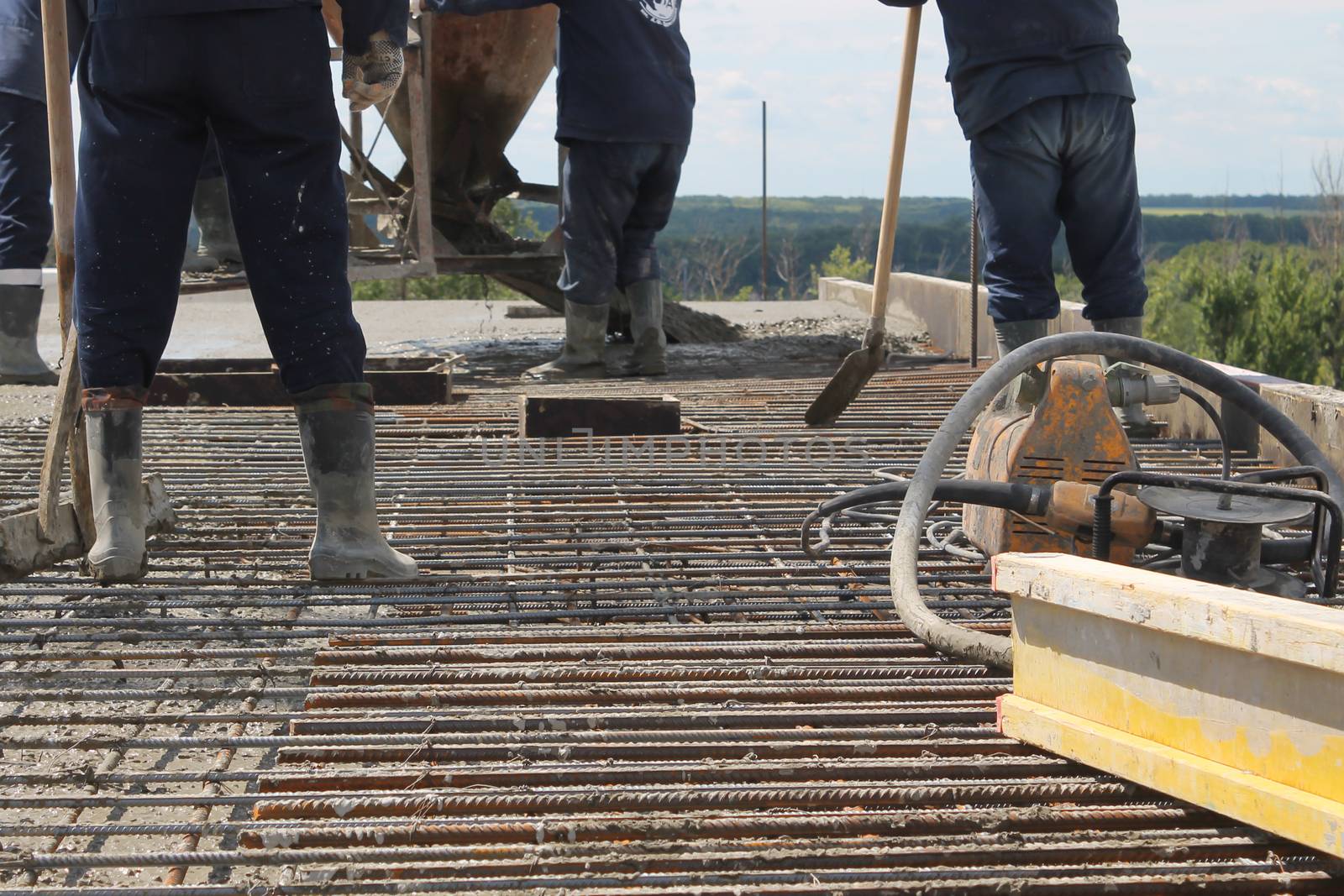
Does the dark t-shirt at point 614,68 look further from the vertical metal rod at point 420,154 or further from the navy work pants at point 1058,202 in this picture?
the navy work pants at point 1058,202

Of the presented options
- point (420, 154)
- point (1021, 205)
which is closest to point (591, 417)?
point (1021, 205)

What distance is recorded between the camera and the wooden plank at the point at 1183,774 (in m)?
1.38

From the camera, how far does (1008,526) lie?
2346 mm

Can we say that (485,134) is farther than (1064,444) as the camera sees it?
Yes

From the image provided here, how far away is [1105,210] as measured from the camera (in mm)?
3617

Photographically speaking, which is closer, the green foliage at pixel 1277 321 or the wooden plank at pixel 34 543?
the wooden plank at pixel 34 543

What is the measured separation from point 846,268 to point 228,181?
86.1 feet

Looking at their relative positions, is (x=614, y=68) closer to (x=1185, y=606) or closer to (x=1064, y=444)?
(x=1064, y=444)

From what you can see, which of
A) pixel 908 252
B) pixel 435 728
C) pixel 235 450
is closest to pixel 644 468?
pixel 235 450

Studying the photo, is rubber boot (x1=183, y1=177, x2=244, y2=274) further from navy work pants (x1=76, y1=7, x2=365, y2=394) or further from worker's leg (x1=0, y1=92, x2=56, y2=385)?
navy work pants (x1=76, y1=7, x2=365, y2=394)

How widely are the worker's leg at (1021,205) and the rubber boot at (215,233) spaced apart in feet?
12.3

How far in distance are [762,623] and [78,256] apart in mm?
1377

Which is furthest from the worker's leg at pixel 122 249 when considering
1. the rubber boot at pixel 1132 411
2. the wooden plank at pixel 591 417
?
the rubber boot at pixel 1132 411

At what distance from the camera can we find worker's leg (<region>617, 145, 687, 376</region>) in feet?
18.8
